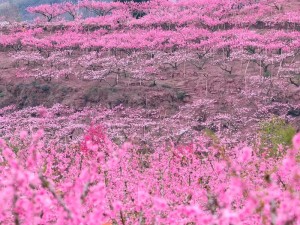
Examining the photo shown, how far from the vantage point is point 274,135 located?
75.1ft

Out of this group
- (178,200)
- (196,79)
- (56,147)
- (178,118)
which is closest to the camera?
(178,200)

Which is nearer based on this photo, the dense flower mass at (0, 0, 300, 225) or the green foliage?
the dense flower mass at (0, 0, 300, 225)

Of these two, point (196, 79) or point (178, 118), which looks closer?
point (178, 118)

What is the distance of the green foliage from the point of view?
2180cm

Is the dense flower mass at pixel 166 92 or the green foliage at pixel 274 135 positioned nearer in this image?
the dense flower mass at pixel 166 92

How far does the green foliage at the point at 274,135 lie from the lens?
21795mm

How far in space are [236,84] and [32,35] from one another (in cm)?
2212

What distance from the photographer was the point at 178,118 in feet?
94.0

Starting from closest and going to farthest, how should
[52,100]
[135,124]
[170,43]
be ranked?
[135,124]
[52,100]
[170,43]

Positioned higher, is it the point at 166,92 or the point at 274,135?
the point at 274,135

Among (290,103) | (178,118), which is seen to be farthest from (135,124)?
(290,103)

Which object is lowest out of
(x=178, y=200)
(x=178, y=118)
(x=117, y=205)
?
(x=178, y=118)

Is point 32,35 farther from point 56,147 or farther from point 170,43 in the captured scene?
point 56,147

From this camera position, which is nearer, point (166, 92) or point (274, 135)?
point (274, 135)
